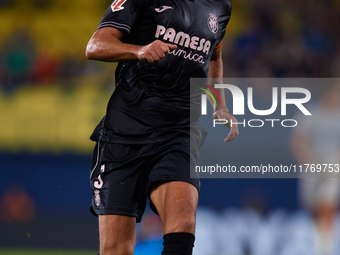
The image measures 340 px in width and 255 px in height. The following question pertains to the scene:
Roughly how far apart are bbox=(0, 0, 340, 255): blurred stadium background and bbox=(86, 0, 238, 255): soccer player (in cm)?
235

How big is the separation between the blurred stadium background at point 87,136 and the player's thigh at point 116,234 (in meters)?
2.30

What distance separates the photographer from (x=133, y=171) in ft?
8.56

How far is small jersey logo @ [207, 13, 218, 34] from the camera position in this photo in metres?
2.68

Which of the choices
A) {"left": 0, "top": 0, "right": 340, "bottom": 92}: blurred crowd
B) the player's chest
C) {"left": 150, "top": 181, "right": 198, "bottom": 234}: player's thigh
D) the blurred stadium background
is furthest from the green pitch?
the player's chest

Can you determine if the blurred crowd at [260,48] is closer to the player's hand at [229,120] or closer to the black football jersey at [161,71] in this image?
the player's hand at [229,120]

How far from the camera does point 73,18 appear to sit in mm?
6484

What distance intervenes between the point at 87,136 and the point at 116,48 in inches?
133

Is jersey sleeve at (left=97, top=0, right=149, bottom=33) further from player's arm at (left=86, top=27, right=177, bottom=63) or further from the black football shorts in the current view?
the black football shorts

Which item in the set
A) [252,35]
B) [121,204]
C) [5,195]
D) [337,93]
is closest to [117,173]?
[121,204]

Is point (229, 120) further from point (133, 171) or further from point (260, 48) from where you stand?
point (260, 48)

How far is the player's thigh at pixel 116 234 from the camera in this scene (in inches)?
101

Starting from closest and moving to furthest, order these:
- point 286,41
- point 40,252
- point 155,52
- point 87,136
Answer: point 155,52
point 40,252
point 87,136
point 286,41

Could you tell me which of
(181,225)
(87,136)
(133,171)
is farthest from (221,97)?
(87,136)

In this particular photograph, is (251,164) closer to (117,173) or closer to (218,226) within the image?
(218,226)
